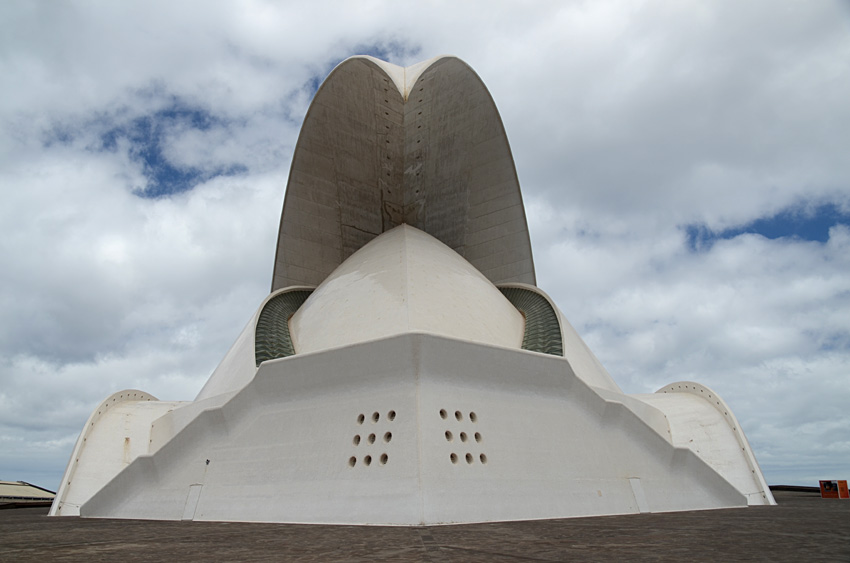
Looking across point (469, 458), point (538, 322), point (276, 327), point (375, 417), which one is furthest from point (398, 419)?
point (538, 322)

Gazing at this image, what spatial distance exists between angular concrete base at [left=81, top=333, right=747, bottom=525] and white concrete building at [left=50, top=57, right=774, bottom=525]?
3 cm

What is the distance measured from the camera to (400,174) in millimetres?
18797

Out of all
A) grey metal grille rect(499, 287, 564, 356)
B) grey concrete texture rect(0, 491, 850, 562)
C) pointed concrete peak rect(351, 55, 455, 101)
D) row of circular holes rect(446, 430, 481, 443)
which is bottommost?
grey concrete texture rect(0, 491, 850, 562)

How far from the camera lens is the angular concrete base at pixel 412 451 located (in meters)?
7.39

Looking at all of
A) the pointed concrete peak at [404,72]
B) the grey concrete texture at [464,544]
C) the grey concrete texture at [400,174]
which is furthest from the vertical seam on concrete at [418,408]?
the pointed concrete peak at [404,72]

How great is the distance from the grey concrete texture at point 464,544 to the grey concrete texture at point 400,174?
11254mm

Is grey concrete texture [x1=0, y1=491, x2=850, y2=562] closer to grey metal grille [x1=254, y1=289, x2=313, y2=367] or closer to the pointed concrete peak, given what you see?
grey metal grille [x1=254, y1=289, x2=313, y2=367]

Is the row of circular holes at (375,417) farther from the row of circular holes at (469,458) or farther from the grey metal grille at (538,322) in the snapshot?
the grey metal grille at (538,322)

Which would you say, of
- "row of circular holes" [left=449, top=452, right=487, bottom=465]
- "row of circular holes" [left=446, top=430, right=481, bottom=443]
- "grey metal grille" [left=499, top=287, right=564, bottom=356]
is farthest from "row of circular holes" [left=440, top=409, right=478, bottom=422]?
"grey metal grille" [left=499, top=287, right=564, bottom=356]

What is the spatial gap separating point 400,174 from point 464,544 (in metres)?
15.4

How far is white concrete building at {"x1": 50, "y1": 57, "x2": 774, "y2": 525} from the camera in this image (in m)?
7.66

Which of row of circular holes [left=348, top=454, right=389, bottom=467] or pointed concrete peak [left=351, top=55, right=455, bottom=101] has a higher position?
pointed concrete peak [left=351, top=55, right=455, bottom=101]

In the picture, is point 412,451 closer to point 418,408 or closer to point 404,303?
point 418,408

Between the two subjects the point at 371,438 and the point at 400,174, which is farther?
the point at 400,174
